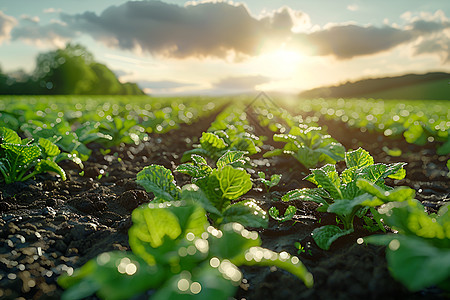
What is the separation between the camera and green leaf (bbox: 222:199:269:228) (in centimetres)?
187

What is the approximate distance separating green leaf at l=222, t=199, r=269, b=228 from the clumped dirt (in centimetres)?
27

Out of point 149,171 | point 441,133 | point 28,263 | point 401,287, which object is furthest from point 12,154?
point 441,133

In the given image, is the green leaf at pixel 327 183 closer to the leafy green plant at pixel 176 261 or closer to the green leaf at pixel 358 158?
the green leaf at pixel 358 158

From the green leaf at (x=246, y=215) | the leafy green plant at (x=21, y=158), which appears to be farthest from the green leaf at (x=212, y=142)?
the leafy green plant at (x=21, y=158)

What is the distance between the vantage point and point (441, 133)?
5.84 m

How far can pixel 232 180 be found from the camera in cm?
200

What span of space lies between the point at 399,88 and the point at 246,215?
1995 inches

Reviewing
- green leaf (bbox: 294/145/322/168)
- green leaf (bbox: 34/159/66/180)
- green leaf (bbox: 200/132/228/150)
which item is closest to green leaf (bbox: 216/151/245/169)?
green leaf (bbox: 200/132/228/150)

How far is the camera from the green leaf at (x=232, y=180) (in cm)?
197

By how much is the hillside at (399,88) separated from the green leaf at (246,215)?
42.0 metres

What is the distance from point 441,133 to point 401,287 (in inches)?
214

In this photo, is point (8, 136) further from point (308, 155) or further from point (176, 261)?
point (308, 155)

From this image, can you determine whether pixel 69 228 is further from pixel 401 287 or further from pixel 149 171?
pixel 401 287

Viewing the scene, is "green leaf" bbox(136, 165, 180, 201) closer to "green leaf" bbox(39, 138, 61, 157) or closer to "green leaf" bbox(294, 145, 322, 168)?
"green leaf" bbox(39, 138, 61, 157)
